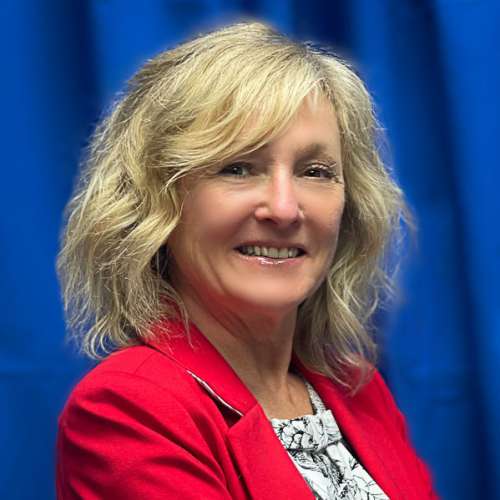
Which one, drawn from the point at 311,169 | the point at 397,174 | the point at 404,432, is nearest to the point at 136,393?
the point at 311,169

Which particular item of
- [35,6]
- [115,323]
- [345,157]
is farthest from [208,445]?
[35,6]

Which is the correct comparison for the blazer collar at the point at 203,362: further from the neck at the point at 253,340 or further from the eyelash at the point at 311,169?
the eyelash at the point at 311,169

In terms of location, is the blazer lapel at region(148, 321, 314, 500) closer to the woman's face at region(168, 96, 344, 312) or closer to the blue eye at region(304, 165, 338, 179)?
the woman's face at region(168, 96, 344, 312)

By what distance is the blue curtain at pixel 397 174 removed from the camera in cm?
166

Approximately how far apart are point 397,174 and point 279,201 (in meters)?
0.71

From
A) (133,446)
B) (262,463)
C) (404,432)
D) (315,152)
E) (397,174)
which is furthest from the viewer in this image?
(397,174)

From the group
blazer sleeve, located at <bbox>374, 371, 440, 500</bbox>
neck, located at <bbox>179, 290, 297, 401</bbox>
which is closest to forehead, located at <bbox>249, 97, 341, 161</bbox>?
neck, located at <bbox>179, 290, 297, 401</bbox>

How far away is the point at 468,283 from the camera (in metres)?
1.79

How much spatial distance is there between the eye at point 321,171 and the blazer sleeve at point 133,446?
361mm

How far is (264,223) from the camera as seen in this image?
3.86ft

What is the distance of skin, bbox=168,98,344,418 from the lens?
1.17 metres

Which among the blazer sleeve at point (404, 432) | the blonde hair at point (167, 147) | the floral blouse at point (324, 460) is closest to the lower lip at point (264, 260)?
the blonde hair at point (167, 147)

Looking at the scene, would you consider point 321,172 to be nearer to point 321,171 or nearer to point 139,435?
point 321,171

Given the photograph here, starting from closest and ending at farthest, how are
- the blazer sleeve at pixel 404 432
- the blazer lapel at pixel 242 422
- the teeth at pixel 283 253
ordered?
the blazer lapel at pixel 242 422, the teeth at pixel 283 253, the blazer sleeve at pixel 404 432
